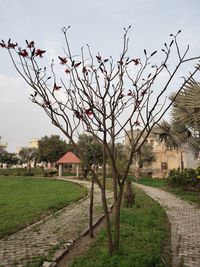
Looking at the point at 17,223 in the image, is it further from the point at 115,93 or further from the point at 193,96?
the point at 193,96

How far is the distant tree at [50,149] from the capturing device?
43.9 metres

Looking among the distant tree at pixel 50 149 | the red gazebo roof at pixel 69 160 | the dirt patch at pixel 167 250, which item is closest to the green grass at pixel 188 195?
the dirt patch at pixel 167 250

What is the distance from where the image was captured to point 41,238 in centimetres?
664

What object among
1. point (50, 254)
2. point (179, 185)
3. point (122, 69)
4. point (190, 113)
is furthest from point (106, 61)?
point (179, 185)

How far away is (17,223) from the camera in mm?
8078

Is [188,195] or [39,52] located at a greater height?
[39,52]

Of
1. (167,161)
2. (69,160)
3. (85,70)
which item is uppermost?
(85,70)

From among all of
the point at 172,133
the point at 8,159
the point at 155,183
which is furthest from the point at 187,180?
the point at 8,159

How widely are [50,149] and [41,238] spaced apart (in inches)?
1486

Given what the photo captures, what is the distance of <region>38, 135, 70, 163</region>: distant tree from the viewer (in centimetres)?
4392

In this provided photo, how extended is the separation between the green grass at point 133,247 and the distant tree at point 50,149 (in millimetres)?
36275

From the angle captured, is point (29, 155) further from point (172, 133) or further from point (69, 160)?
point (172, 133)

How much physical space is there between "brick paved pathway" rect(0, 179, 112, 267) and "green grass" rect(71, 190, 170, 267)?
2.87 ft

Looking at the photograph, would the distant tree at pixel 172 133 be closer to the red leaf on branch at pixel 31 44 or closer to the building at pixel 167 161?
the red leaf on branch at pixel 31 44
